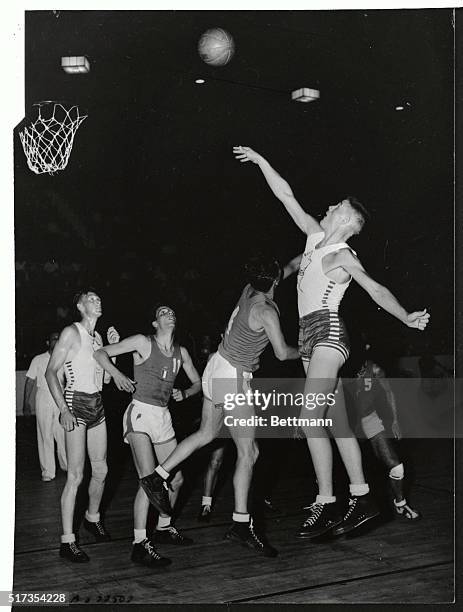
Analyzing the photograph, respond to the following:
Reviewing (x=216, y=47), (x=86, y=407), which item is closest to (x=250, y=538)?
(x=86, y=407)

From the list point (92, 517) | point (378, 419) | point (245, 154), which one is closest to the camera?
point (245, 154)

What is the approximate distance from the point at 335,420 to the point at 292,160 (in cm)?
150

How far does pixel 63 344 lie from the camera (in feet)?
16.0

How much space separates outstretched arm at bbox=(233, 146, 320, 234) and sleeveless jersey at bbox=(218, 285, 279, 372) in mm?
476

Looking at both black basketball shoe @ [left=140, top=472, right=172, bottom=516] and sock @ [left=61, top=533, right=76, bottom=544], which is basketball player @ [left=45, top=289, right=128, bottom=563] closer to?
sock @ [left=61, top=533, right=76, bottom=544]

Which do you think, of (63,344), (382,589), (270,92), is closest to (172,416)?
(63,344)

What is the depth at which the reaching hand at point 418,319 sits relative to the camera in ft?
15.8

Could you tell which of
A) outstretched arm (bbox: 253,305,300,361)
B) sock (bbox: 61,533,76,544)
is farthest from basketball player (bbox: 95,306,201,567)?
outstretched arm (bbox: 253,305,300,361)

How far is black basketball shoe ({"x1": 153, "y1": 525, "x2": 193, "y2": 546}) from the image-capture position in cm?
496

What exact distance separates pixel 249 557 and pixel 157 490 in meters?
0.65

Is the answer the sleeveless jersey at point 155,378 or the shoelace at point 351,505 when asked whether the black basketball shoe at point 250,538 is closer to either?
the shoelace at point 351,505

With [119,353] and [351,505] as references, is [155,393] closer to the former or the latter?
[119,353]

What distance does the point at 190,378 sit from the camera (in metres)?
4.97

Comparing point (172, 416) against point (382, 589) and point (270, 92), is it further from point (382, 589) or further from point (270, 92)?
point (270, 92)
